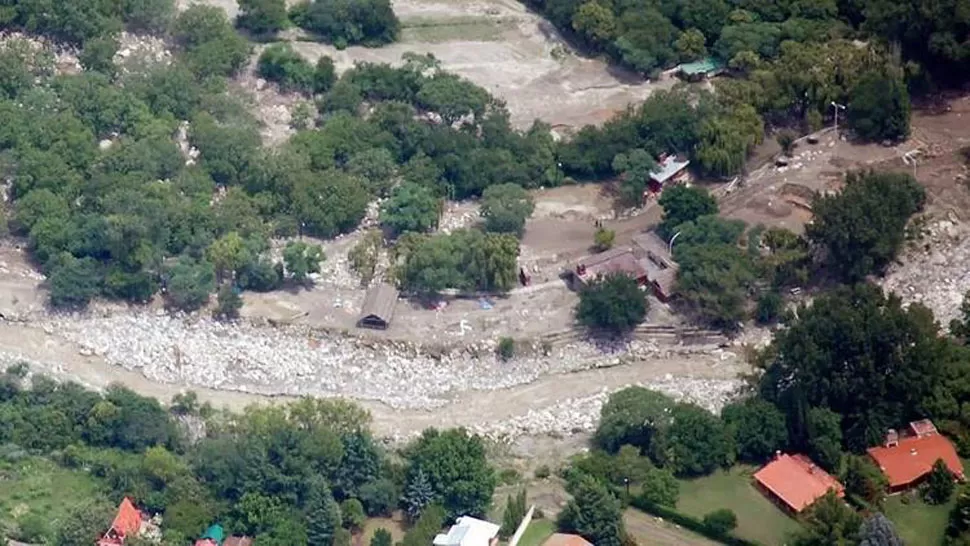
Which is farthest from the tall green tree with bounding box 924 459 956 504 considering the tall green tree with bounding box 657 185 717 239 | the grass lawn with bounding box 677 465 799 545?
the tall green tree with bounding box 657 185 717 239

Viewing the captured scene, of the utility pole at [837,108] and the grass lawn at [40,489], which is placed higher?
the utility pole at [837,108]

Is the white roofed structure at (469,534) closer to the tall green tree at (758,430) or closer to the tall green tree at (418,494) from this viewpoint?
the tall green tree at (418,494)

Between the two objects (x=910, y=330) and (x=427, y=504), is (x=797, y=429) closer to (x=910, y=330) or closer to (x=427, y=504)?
(x=910, y=330)

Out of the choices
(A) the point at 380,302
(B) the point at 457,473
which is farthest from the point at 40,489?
(A) the point at 380,302

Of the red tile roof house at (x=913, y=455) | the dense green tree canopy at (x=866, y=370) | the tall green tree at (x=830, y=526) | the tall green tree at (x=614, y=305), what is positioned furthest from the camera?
the tall green tree at (x=614, y=305)

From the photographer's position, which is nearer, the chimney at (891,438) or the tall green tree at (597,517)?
the tall green tree at (597,517)

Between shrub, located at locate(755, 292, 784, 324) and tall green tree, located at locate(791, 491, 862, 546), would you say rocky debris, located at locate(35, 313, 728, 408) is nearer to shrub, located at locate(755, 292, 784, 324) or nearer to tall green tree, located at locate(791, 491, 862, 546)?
shrub, located at locate(755, 292, 784, 324)

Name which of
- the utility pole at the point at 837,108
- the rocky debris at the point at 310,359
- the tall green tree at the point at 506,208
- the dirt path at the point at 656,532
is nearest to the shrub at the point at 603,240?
the tall green tree at the point at 506,208
